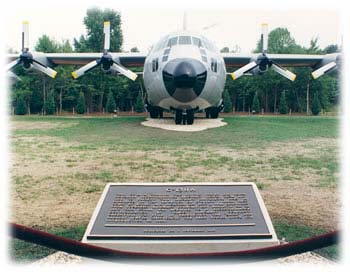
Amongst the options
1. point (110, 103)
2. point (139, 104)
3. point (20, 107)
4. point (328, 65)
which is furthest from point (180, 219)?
point (139, 104)

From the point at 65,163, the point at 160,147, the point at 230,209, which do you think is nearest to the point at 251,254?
the point at 230,209

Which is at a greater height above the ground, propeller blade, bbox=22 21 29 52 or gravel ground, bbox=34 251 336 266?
propeller blade, bbox=22 21 29 52

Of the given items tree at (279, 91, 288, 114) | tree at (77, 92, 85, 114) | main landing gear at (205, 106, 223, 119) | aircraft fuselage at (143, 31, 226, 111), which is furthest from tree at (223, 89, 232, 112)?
aircraft fuselage at (143, 31, 226, 111)

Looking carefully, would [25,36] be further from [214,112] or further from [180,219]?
[180,219]

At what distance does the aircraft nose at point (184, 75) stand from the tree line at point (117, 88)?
21825 millimetres

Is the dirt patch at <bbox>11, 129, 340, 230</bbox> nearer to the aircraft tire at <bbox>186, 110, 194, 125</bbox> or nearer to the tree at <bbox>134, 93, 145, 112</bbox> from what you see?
the aircraft tire at <bbox>186, 110, 194, 125</bbox>

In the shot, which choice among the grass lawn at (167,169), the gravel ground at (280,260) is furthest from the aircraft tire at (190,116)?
the gravel ground at (280,260)

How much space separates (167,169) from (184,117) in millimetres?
9194

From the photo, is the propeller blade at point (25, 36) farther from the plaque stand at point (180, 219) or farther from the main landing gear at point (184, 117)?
the plaque stand at point (180, 219)

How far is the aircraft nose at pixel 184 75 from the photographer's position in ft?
52.5

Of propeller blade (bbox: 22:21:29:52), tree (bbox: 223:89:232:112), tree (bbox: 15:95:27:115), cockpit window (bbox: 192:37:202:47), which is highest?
propeller blade (bbox: 22:21:29:52)

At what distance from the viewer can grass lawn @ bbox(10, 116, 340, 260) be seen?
21.3 feet

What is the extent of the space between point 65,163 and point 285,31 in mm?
39579

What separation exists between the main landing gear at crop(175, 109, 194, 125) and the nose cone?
1.40 metres
